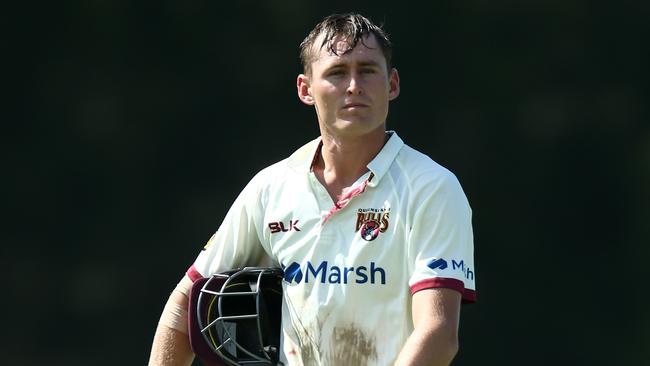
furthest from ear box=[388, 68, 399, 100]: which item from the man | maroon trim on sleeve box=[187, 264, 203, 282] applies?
maroon trim on sleeve box=[187, 264, 203, 282]

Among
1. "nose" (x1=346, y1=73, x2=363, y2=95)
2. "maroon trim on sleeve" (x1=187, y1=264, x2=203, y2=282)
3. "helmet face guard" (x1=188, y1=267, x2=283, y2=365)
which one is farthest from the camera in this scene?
"maroon trim on sleeve" (x1=187, y1=264, x2=203, y2=282)

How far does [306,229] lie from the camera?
3418mm

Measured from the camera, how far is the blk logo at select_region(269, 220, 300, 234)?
344 centimetres

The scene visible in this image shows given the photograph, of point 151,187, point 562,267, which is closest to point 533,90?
point 562,267

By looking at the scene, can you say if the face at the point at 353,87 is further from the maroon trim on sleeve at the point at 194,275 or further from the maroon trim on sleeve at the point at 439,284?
the maroon trim on sleeve at the point at 194,275

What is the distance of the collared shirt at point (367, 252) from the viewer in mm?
3244

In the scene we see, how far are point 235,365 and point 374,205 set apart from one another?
1.86 feet

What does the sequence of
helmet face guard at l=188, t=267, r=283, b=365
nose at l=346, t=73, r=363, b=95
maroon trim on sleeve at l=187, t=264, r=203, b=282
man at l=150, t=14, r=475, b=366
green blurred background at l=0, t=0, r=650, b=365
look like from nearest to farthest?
man at l=150, t=14, r=475, b=366 < nose at l=346, t=73, r=363, b=95 < helmet face guard at l=188, t=267, r=283, b=365 < maroon trim on sleeve at l=187, t=264, r=203, b=282 < green blurred background at l=0, t=0, r=650, b=365

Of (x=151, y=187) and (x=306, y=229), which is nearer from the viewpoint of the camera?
(x=306, y=229)

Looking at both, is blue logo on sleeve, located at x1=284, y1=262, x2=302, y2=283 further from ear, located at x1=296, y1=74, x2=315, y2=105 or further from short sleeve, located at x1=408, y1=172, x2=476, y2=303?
ear, located at x1=296, y1=74, x2=315, y2=105

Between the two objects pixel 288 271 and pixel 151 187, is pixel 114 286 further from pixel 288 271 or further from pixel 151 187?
pixel 288 271

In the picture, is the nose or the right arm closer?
the nose

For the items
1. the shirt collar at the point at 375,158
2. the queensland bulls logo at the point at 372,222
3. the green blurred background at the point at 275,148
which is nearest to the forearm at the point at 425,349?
the queensland bulls logo at the point at 372,222

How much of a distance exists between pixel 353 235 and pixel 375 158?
21 cm
